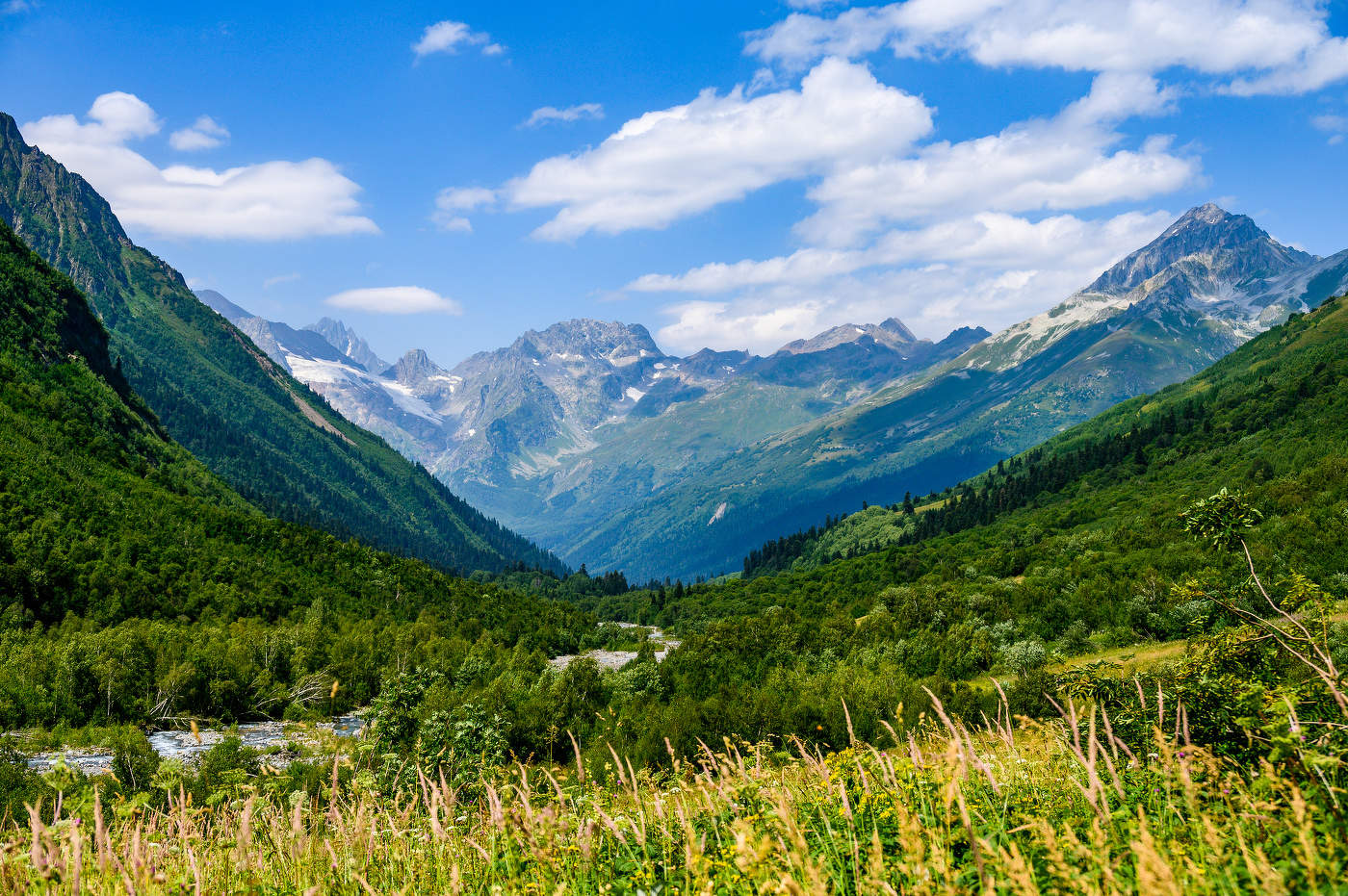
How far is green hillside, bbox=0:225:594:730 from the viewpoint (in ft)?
155

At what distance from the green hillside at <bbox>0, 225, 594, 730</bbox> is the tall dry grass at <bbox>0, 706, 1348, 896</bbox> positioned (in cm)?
4231

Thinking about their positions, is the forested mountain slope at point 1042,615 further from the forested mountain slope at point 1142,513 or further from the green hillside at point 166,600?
the green hillside at point 166,600

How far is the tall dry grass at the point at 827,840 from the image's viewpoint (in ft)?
13.9

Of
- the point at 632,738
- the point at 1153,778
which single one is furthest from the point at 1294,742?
the point at 632,738

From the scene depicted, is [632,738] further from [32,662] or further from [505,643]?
[505,643]

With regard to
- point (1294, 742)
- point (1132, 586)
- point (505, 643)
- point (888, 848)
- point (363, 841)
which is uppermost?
point (1294, 742)

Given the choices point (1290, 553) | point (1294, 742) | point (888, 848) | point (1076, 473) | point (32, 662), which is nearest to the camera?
point (1294, 742)

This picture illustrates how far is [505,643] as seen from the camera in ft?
288

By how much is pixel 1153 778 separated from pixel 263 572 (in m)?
95.7

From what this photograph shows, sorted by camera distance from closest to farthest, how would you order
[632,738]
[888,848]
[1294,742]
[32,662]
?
[1294,742] → [888,848] → [632,738] → [32,662]

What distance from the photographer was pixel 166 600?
71875 mm

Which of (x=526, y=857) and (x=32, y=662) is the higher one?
(x=526, y=857)

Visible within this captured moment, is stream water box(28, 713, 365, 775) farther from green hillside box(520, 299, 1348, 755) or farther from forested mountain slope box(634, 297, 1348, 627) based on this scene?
forested mountain slope box(634, 297, 1348, 627)

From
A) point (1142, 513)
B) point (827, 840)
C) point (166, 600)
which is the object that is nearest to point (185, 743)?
point (166, 600)
